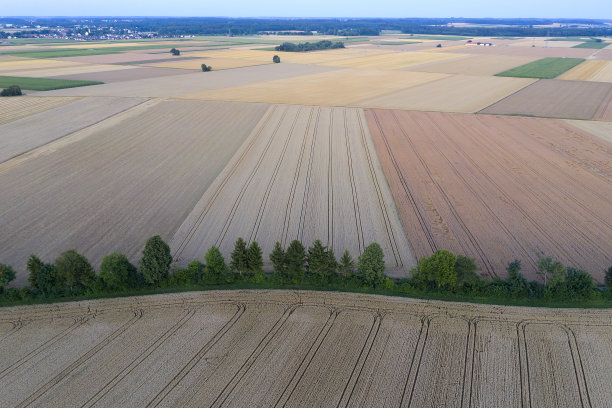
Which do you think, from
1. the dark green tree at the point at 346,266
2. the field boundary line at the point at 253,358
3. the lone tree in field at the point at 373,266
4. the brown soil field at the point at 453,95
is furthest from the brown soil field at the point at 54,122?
the lone tree in field at the point at 373,266

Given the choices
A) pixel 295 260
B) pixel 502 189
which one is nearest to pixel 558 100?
pixel 502 189

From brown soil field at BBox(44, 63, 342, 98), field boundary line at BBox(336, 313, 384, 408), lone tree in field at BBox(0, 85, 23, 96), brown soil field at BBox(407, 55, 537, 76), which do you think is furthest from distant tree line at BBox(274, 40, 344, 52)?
field boundary line at BBox(336, 313, 384, 408)

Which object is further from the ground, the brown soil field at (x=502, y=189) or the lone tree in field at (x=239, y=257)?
the lone tree in field at (x=239, y=257)

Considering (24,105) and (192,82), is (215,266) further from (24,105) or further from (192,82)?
(192,82)

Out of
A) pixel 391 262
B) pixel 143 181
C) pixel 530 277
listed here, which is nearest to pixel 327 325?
pixel 391 262

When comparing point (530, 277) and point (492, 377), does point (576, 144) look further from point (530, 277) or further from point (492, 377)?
point (492, 377)

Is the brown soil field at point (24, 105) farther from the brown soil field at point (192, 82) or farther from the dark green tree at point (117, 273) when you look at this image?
the dark green tree at point (117, 273)
